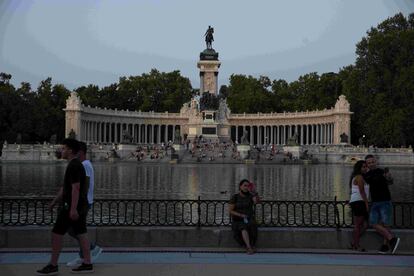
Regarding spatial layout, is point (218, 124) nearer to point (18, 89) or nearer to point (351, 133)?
point (351, 133)

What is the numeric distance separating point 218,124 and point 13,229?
89.4 m

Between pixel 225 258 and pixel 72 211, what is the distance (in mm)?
3416

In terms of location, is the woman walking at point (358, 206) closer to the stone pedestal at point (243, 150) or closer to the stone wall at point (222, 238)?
the stone wall at point (222, 238)

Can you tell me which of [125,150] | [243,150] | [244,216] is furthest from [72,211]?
[125,150]

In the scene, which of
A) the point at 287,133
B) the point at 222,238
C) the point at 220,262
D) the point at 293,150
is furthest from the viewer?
the point at 287,133

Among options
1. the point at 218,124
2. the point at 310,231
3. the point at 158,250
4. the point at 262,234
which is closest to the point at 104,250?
the point at 158,250

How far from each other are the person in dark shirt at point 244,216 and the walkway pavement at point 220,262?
37 centimetres

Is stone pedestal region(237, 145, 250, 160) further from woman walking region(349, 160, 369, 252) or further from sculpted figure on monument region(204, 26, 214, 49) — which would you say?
woman walking region(349, 160, 369, 252)

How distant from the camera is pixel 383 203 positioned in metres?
12.3

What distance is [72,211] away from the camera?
9508 millimetres

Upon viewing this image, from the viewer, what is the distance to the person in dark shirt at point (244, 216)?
11953 millimetres

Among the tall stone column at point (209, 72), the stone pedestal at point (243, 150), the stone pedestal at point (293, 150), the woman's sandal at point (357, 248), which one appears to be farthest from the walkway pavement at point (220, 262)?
the tall stone column at point (209, 72)

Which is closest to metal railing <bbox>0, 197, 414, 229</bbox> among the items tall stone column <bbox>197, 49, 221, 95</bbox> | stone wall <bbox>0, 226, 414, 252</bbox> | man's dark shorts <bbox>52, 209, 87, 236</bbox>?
stone wall <bbox>0, 226, 414, 252</bbox>

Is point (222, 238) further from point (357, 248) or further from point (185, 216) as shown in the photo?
point (185, 216)
